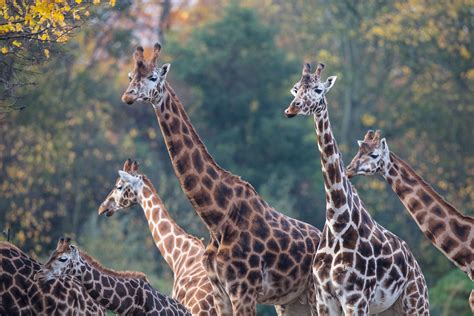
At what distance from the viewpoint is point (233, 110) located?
34844 millimetres

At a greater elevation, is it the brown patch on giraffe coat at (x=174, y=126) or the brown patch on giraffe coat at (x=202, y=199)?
the brown patch on giraffe coat at (x=174, y=126)

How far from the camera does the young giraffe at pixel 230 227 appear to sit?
37.9 feet

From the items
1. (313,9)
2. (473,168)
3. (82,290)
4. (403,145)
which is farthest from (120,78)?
(82,290)

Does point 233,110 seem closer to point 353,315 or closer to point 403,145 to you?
point 403,145

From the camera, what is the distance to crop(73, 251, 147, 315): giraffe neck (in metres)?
12.0

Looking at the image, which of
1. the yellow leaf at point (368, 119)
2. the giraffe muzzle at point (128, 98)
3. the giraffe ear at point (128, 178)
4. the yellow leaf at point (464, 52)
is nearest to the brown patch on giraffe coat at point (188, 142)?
the giraffe muzzle at point (128, 98)

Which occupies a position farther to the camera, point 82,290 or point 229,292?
point 82,290

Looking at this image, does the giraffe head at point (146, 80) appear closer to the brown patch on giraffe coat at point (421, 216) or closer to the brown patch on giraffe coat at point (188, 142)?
the brown patch on giraffe coat at point (188, 142)

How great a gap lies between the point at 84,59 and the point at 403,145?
9.70 meters

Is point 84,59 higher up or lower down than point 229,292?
higher up

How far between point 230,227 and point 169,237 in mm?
2438

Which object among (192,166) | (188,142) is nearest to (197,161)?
(192,166)

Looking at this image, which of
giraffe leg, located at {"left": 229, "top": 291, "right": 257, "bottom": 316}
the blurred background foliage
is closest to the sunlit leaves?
giraffe leg, located at {"left": 229, "top": 291, "right": 257, "bottom": 316}

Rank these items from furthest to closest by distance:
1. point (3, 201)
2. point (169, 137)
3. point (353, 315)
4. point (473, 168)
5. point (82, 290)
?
point (473, 168), point (3, 201), point (82, 290), point (169, 137), point (353, 315)
